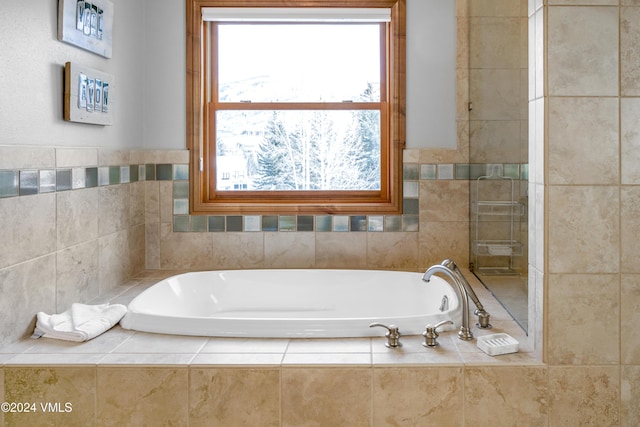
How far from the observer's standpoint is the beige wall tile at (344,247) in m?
3.30

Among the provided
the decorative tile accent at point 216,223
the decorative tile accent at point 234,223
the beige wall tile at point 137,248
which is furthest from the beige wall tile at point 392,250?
the beige wall tile at point 137,248

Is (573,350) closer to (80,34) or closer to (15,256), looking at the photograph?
(15,256)

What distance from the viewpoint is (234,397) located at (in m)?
1.77

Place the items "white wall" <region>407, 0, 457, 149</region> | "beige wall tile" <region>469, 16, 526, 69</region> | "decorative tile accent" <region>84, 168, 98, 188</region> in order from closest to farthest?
"beige wall tile" <region>469, 16, 526, 69</region>
"decorative tile accent" <region>84, 168, 98, 188</region>
"white wall" <region>407, 0, 457, 149</region>

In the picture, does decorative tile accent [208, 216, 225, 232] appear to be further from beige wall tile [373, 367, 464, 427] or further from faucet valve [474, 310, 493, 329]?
beige wall tile [373, 367, 464, 427]

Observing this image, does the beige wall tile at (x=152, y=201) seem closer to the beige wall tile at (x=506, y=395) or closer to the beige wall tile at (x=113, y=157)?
the beige wall tile at (x=113, y=157)

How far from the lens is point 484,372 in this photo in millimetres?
1773

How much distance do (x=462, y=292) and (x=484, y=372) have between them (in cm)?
38

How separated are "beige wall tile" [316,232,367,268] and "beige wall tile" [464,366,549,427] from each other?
1.56 m

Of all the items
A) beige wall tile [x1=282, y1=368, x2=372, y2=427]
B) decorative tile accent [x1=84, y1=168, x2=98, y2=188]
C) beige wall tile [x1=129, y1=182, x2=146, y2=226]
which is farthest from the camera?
beige wall tile [x1=129, y1=182, x2=146, y2=226]

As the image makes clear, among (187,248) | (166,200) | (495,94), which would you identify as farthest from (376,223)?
(166,200)

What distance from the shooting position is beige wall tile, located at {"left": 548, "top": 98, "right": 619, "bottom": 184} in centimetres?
181

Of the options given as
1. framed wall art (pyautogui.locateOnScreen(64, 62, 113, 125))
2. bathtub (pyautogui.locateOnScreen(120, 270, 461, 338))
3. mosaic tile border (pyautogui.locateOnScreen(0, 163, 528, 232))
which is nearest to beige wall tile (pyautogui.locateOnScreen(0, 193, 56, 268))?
framed wall art (pyautogui.locateOnScreen(64, 62, 113, 125))

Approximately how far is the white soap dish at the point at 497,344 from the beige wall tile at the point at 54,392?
50.7 inches
